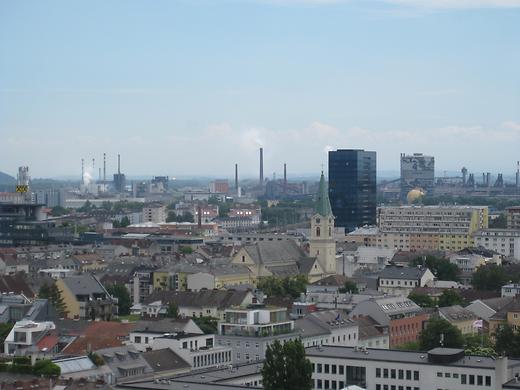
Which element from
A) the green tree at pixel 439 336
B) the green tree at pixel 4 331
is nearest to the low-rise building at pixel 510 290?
the green tree at pixel 439 336

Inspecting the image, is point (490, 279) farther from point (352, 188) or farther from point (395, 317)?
point (352, 188)

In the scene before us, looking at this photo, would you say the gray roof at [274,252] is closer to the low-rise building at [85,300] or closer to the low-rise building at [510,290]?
the low-rise building at [510,290]

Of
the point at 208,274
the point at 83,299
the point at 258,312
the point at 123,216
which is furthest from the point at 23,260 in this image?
the point at 123,216

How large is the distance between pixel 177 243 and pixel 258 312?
7199cm

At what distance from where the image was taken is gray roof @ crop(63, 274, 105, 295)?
7331 centimetres

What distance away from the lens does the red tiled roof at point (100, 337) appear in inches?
2005

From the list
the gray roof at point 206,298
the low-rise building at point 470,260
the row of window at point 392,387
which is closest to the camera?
the row of window at point 392,387

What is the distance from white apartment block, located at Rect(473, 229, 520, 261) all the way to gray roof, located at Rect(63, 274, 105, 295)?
2095 inches

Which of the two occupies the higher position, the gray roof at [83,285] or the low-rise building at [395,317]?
the gray roof at [83,285]

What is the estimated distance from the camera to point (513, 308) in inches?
2741

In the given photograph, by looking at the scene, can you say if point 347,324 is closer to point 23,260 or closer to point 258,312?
point 258,312

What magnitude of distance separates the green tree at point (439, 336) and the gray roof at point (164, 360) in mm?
13329

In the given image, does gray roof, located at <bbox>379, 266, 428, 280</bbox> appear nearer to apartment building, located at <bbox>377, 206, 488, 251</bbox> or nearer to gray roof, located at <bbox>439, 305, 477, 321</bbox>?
gray roof, located at <bbox>439, 305, 477, 321</bbox>

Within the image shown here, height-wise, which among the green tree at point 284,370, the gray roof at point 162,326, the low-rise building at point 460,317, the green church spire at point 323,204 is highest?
the green church spire at point 323,204
